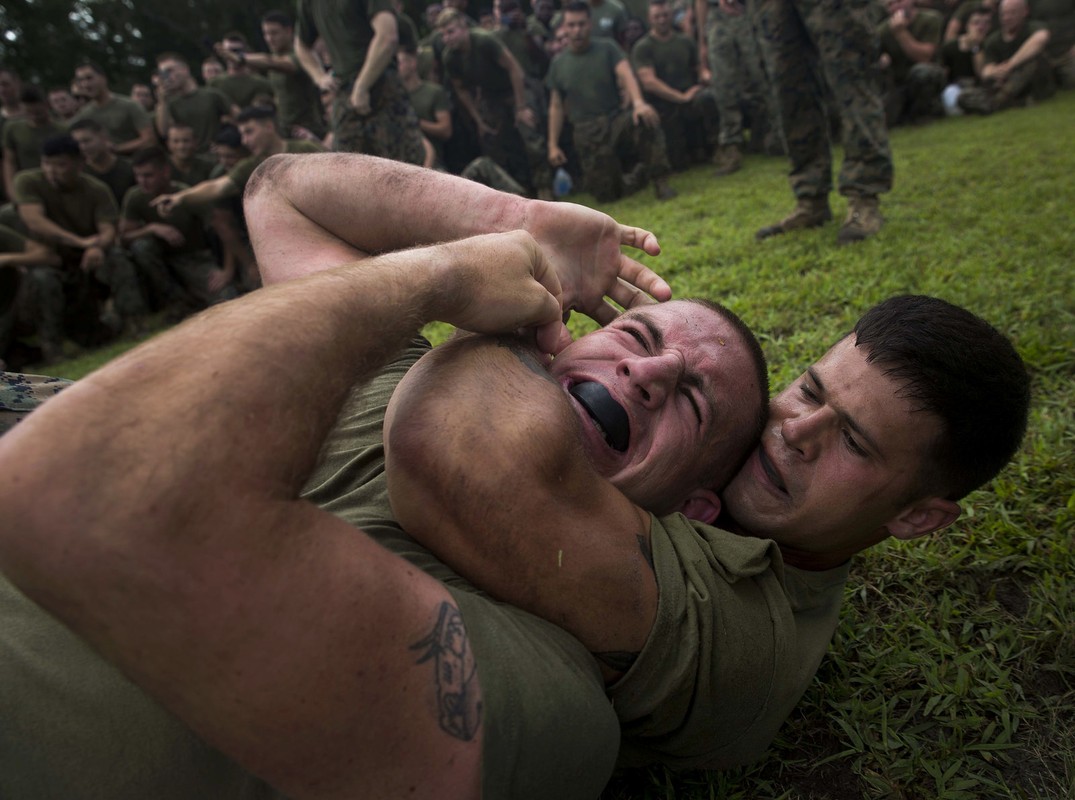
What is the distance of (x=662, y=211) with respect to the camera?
25.3ft

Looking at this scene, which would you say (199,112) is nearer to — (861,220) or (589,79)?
(589,79)

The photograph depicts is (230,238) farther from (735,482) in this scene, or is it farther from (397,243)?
(735,482)

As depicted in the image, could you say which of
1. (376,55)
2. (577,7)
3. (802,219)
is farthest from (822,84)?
(577,7)

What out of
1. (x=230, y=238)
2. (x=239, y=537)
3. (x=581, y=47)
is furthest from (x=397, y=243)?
(x=581, y=47)

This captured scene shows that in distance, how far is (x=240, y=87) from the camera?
10242 mm

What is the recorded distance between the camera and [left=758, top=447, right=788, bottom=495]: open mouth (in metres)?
1.90

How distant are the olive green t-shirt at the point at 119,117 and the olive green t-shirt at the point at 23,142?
0.72m

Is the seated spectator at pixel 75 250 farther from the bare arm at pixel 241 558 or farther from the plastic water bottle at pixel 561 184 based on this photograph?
the bare arm at pixel 241 558

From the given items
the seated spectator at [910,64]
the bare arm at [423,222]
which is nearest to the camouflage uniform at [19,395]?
the bare arm at [423,222]

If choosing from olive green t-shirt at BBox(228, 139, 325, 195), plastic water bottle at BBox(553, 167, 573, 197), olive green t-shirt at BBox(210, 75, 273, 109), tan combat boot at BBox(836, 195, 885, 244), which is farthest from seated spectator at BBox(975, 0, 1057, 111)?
olive green t-shirt at BBox(210, 75, 273, 109)

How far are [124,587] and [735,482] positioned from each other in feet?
5.01

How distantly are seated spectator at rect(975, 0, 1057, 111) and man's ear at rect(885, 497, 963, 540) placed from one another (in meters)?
10.9

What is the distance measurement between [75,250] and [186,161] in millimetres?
1721

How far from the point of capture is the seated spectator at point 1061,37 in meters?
10.8
